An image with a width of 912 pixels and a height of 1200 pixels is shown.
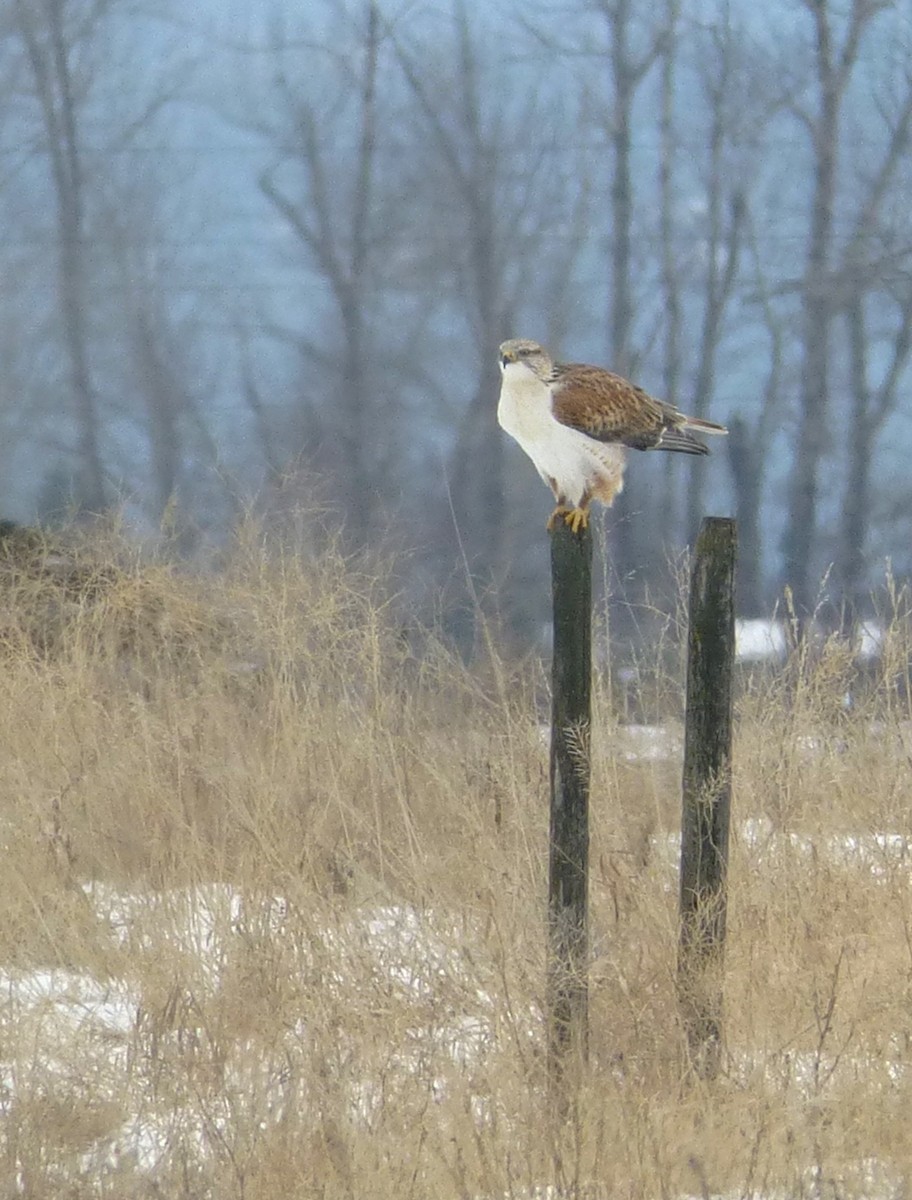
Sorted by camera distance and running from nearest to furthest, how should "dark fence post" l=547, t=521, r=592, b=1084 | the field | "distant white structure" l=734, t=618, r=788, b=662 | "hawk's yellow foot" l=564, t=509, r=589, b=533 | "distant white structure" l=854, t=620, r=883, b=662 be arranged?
the field
"dark fence post" l=547, t=521, r=592, b=1084
"hawk's yellow foot" l=564, t=509, r=589, b=533
"distant white structure" l=854, t=620, r=883, b=662
"distant white structure" l=734, t=618, r=788, b=662

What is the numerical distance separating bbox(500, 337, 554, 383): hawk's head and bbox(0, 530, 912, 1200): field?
3.66 ft

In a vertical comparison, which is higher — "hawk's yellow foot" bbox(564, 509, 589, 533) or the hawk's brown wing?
the hawk's brown wing

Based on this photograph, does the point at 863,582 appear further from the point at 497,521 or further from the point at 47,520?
the point at 47,520

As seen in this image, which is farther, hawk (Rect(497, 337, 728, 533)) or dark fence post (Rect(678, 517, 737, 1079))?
hawk (Rect(497, 337, 728, 533))

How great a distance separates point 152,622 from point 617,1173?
14.3 ft

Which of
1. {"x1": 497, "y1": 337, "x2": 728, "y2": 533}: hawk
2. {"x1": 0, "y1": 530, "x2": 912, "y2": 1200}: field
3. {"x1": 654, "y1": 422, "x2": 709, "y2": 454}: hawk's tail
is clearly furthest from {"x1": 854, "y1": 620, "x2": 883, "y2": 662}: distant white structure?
{"x1": 497, "y1": 337, "x2": 728, "y2": 533}: hawk

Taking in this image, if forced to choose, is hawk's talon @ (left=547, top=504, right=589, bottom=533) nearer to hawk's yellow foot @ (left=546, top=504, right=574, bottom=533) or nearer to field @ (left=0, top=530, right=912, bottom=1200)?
Answer: hawk's yellow foot @ (left=546, top=504, right=574, bottom=533)

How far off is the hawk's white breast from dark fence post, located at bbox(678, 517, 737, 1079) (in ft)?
1.38

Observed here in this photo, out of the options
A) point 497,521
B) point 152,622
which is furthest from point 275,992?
point 497,521

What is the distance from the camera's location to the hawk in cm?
338

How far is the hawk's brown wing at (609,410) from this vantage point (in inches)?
133

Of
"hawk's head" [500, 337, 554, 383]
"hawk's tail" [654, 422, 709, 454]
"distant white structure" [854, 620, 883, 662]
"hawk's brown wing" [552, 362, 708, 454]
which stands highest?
"hawk's head" [500, 337, 554, 383]

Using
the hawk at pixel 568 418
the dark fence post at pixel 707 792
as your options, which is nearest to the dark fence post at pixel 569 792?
the dark fence post at pixel 707 792

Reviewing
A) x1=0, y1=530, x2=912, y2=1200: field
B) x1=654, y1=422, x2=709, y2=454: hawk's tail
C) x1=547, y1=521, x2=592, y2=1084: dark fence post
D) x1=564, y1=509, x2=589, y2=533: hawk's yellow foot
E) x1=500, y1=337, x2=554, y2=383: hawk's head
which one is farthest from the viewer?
x1=654, y1=422, x2=709, y2=454: hawk's tail
